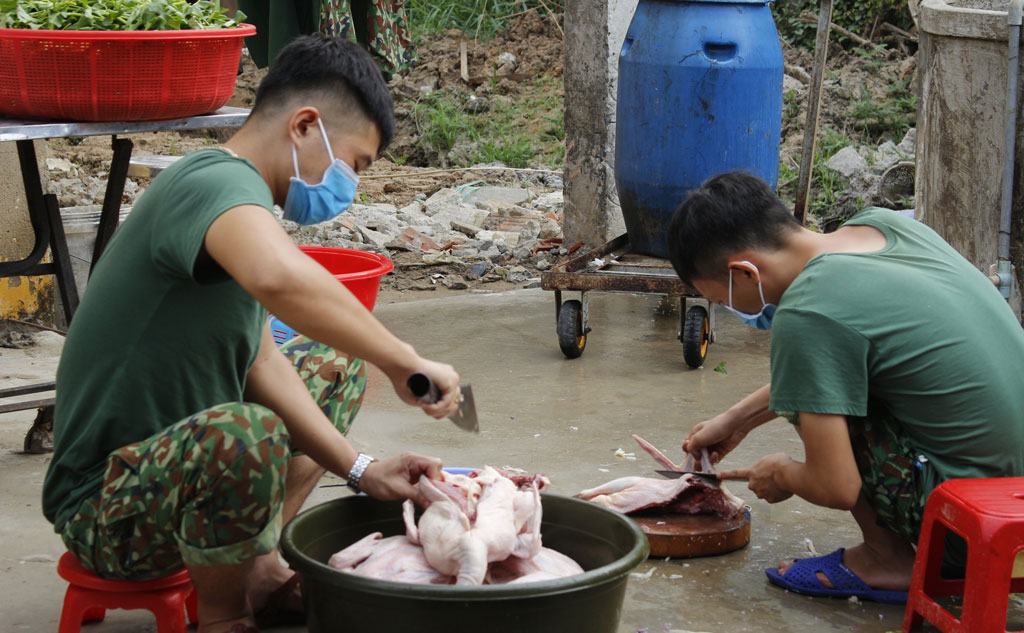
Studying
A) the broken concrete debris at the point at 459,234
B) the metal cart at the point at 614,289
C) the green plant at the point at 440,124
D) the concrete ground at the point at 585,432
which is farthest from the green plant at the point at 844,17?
the metal cart at the point at 614,289

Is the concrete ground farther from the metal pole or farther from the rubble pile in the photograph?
the rubble pile

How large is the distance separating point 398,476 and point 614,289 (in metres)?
2.66

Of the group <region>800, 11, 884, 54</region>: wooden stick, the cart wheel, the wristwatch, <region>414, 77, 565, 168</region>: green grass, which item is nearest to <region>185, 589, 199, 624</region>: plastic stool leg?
the wristwatch

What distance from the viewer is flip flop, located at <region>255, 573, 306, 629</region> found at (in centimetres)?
280

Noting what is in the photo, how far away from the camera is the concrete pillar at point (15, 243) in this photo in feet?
17.6

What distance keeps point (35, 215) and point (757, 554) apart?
2923 millimetres

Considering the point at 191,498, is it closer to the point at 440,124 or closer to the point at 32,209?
the point at 32,209

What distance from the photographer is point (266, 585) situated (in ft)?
9.20

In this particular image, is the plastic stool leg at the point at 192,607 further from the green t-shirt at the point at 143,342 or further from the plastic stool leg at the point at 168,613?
the green t-shirt at the point at 143,342

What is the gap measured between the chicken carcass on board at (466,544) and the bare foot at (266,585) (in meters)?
0.30

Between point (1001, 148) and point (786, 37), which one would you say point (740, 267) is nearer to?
point (1001, 148)

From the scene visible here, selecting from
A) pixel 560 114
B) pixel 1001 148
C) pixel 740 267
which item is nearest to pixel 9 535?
pixel 740 267

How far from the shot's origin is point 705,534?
10.6 ft

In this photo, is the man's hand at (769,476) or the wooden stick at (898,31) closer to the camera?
the man's hand at (769,476)
